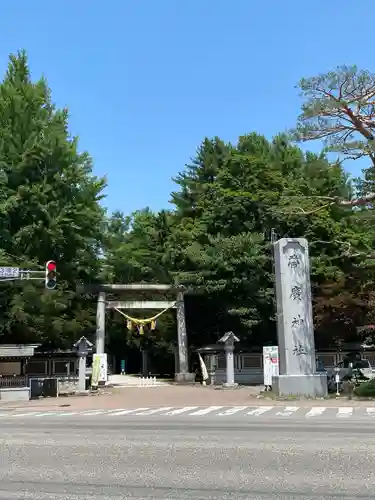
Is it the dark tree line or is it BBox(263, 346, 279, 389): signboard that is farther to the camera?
the dark tree line

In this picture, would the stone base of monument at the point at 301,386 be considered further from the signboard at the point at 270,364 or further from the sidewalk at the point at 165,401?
the signboard at the point at 270,364

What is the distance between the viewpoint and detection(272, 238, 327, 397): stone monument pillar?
2483 centimetres

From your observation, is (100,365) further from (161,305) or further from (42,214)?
(42,214)

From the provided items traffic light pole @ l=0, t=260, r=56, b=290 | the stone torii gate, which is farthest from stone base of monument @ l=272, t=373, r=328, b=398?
the stone torii gate

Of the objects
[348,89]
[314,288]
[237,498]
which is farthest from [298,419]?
[314,288]

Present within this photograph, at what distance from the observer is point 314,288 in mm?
39188

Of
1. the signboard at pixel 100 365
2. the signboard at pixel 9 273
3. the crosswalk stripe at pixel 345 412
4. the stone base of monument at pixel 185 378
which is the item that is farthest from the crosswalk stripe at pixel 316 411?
the stone base of monument at pixel 185 378

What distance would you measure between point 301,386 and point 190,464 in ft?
57.3

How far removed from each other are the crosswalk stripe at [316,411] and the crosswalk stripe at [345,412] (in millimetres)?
591

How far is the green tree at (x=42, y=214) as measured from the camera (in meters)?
36.2

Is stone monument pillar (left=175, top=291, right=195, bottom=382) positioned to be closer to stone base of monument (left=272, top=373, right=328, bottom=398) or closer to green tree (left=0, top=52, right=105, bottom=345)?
green tree (left=0, top=52, right=105, bottom=345)

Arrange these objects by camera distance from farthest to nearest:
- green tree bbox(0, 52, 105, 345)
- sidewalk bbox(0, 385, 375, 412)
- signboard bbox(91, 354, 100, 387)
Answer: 1. green tree bbox(0, 52, 105, 345)
2. signboard bbox(91, 354, 100, 387)
3. sidewalk bbox(0, 385, 375, 412)

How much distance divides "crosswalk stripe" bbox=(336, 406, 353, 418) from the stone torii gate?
20.2m

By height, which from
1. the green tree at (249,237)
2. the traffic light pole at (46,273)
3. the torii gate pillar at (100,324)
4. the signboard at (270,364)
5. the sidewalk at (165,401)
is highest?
the green tree at (249,237)
